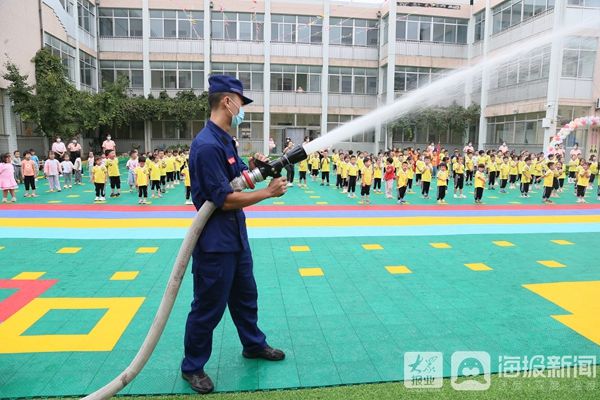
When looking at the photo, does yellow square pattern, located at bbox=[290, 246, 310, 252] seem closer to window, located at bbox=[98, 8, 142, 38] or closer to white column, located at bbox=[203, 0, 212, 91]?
white column, located at bbox=[203, 0, 212, 91]

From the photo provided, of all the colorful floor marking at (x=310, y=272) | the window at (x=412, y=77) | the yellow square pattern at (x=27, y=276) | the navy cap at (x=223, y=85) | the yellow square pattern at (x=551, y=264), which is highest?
the window at (x=412, y=77)

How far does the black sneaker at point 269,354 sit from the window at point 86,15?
30.0 metres

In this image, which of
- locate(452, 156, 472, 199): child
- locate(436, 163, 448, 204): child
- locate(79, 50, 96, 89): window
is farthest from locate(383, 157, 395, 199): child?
locate(79, 50, 96, 89): window

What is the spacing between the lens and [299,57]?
1261 inches

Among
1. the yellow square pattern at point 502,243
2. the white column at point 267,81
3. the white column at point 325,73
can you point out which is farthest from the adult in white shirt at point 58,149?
the white column at point 325,73

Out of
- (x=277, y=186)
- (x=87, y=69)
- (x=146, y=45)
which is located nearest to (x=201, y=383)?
(x=277, y=186)

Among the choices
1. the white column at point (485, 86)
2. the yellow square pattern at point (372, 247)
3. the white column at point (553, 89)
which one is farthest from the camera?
the white column at point (485, 86)

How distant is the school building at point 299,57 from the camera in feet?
97.8

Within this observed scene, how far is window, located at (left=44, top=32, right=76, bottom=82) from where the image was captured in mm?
22750

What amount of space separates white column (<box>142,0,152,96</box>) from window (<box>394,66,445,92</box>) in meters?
17.0

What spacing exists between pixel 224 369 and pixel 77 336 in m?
1.56

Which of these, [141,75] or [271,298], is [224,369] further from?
[141,75]

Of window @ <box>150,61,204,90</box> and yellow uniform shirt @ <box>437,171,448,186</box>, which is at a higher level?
window @ <box>150,61,204,90</box>

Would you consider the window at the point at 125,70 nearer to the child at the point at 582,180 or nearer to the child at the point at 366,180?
the child at the point at 366,180
